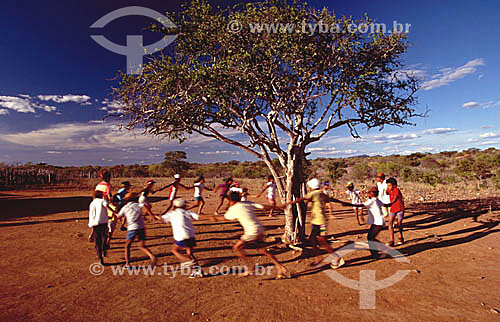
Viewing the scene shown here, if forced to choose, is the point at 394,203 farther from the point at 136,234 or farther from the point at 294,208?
the point at 136,234

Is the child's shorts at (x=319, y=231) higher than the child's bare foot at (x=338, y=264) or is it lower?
higher

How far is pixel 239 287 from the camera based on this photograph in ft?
17.6

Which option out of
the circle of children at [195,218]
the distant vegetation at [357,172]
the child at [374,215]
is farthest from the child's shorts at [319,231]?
the distant vegetation at [357,172]

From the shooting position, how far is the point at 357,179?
34.5m

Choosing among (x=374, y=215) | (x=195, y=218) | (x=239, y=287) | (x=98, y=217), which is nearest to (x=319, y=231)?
(x=374, y=215)

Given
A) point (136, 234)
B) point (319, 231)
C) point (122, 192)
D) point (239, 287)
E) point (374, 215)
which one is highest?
point (122, 192)

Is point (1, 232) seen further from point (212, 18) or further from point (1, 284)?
point (212, 18)

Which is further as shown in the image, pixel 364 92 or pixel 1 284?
pixel 364 92

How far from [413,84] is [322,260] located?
19.7ft

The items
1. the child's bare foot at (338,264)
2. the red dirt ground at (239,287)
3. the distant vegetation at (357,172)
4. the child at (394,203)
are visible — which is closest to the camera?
the red dirt ground at (239,287)

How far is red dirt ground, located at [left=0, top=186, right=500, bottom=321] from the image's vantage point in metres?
4.42

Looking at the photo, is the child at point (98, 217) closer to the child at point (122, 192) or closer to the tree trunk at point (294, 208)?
the child at point (122, 192)

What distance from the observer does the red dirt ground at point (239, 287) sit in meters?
4.42

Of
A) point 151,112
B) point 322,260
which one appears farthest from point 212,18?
point 322,260
